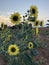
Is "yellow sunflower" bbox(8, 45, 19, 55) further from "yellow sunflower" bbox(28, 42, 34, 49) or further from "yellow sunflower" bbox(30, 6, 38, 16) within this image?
"yellow sunflower" bbox(30, 6, 38, 16)

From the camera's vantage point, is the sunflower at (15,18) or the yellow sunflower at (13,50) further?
the sunflower at (15,18)

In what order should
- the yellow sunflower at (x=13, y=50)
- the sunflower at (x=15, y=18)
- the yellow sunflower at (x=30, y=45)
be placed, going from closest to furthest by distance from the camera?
1. the yellow sunflower at (x=13, y=50)
2. the yellow sunflower at (x=30, y=45)
3. the sunflower at (x=15, y=18)

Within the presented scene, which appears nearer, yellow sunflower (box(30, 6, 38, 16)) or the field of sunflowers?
the field of sunflowers

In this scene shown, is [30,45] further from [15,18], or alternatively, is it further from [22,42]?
[15,18]

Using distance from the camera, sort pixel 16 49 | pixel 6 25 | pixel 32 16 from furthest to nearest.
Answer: pixel 6 25 < pixel 32 16 < pixel 16 49

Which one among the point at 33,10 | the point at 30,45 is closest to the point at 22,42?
the point at 30,45

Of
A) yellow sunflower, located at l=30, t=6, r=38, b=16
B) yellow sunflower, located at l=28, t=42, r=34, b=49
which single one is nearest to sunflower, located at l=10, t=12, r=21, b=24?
yellow sunflower, located at l=30, t=6, r=38, b=16

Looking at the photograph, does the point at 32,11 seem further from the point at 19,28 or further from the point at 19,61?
the point at 19,61

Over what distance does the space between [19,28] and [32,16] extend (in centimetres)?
39

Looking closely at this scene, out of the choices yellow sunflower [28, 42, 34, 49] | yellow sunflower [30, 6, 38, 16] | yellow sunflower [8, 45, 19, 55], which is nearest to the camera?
yellow sunflower [8, 45, 19, 55]

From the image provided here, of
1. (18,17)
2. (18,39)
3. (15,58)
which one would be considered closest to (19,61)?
(15,58)

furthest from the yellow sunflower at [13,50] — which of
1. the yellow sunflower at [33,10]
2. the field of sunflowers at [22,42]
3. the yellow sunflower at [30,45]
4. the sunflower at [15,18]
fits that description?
the yellow sunflower at [33,10]

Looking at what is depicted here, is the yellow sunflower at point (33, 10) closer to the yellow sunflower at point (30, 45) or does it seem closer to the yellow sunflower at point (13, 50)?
the yellow sunflower at point (30, 45)

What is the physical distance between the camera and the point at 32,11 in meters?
5.91
